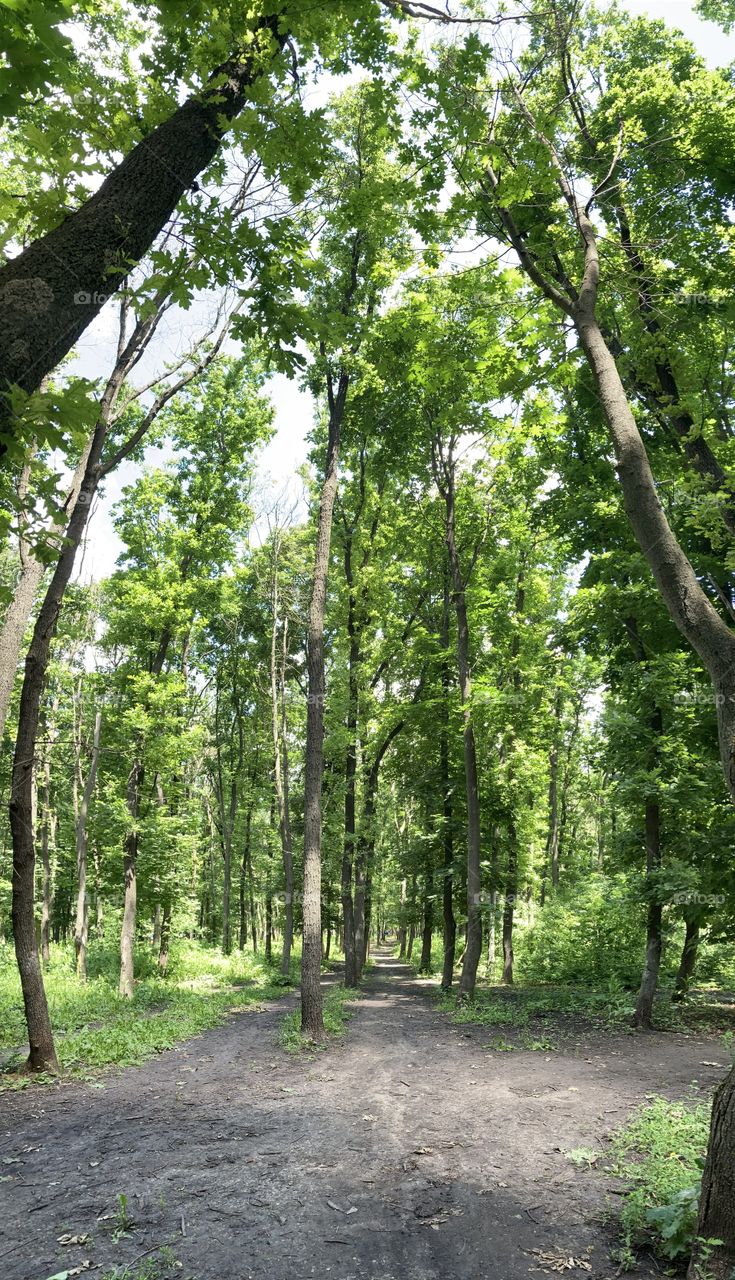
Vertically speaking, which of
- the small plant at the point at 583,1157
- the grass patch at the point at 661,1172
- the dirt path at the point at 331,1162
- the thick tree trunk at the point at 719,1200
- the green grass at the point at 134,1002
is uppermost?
the thick tree trunk at the point at 719,1200

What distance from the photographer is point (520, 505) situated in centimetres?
1603

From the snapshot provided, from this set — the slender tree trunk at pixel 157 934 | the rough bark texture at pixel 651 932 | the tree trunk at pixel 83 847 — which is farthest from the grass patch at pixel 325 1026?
the slender tree trunk at pixel 157 934

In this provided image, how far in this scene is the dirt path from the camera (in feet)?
11.9

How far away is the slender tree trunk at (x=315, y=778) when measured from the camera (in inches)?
422

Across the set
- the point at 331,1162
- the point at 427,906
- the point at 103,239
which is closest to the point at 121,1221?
the point at 331,1162

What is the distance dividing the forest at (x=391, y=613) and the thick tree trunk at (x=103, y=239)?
17 millimetres

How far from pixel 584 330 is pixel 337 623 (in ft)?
45.4

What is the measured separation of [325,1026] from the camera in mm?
11203

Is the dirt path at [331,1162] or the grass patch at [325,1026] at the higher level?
the dirt path at [331,1162]

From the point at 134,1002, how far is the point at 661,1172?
45.5 ft

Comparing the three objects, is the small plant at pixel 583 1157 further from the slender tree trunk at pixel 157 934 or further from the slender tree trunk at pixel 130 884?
the slender tree trunk at pixel 157 934

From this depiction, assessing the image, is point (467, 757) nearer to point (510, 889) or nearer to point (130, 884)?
point (510, 889)

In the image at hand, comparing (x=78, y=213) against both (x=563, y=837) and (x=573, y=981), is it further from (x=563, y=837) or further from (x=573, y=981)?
(x=563, y=837)

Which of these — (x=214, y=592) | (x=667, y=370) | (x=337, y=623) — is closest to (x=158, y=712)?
(x=214, y=592)
